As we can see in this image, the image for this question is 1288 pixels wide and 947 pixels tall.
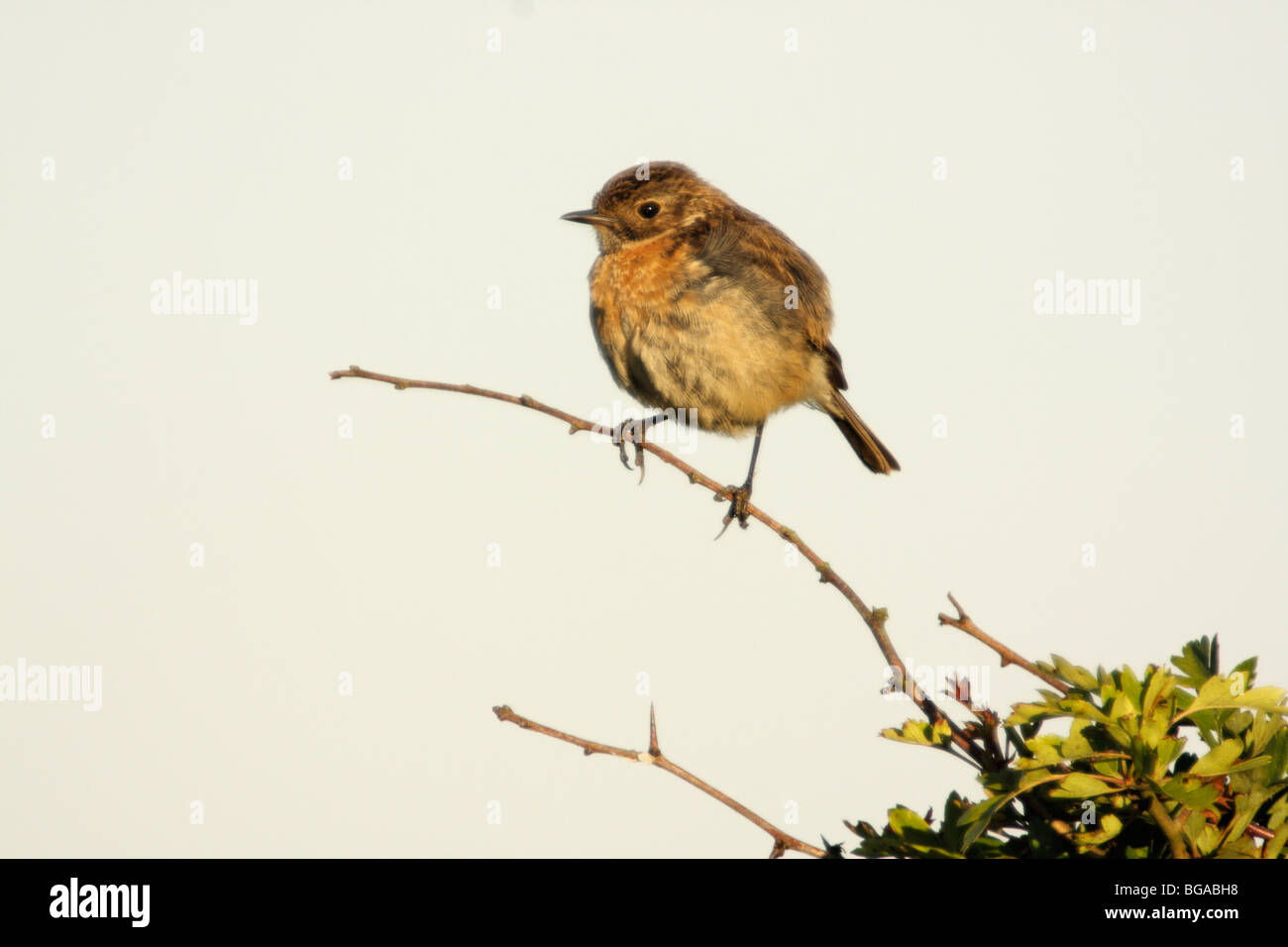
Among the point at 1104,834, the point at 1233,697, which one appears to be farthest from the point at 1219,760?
the point at 1104,834

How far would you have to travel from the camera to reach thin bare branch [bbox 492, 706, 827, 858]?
2471mm

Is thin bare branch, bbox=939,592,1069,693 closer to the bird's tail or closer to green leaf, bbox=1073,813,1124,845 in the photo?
green leaf, bbox=1073,813,1124,845

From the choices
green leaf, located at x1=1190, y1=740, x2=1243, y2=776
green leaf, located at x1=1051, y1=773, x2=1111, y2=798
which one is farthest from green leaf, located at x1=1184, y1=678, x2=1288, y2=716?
green leaf, located at x1=1051, y1=773, x2=1111, y2=798

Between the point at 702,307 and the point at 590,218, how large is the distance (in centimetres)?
105

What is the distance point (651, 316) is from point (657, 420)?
2.66ft

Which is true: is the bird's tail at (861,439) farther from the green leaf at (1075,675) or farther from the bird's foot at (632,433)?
the green leaf at (1075,675)

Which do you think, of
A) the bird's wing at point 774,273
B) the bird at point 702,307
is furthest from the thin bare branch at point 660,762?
the bird's wing at point 774,273

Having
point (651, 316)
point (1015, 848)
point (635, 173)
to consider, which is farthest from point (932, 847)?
point (635, 173)

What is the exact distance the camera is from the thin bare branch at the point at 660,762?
8.11ft

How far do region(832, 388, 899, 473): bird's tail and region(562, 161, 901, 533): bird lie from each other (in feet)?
0.88

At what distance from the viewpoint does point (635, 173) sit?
750cm

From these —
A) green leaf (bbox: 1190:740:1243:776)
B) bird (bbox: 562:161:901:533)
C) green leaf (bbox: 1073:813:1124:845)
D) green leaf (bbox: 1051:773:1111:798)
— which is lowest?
green leaf (bbox: 1073:813:1124:845)

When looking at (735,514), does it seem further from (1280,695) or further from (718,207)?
(1280,695)

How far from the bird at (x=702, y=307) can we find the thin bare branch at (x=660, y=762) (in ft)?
12.4
